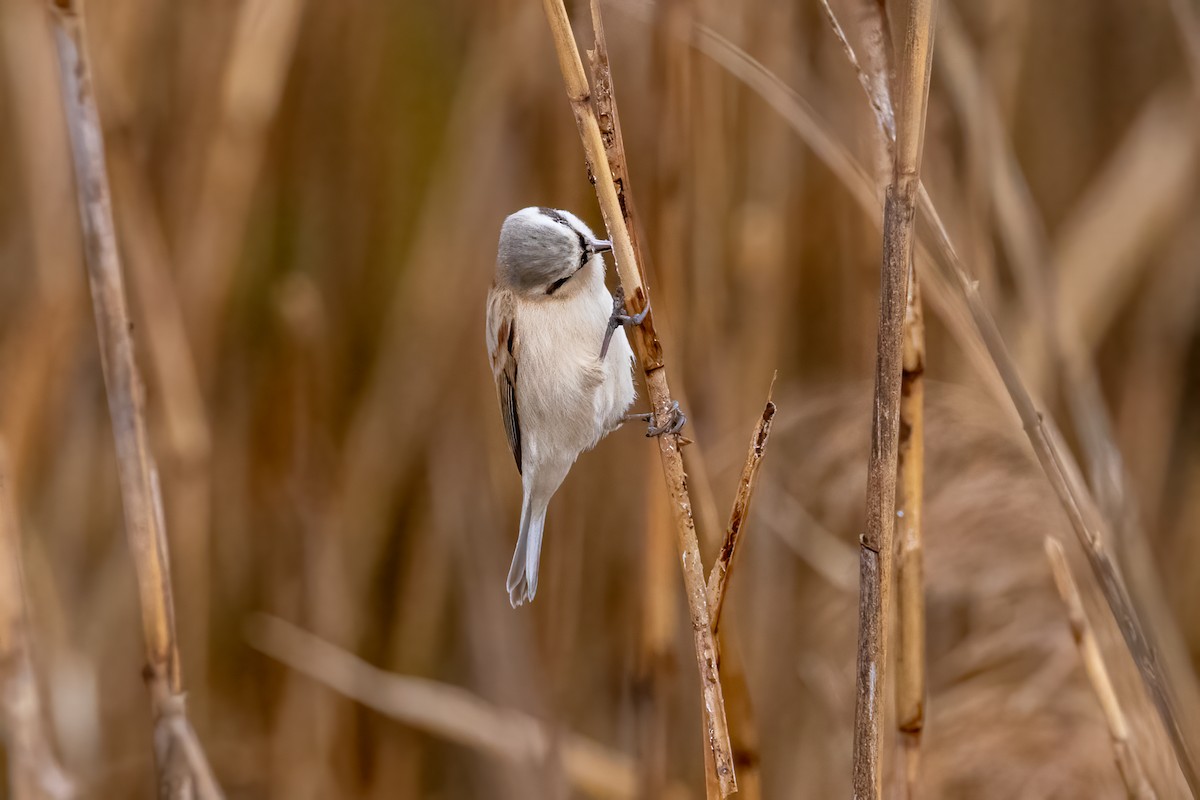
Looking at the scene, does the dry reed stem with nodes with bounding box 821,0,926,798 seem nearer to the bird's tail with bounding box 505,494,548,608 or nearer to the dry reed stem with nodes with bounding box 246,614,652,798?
the bird's tail with bounding box 505,494,548,608

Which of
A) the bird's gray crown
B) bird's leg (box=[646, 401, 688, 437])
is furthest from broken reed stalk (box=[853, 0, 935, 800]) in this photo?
the bird's gray crown

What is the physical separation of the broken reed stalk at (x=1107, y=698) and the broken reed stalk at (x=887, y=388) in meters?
0.22

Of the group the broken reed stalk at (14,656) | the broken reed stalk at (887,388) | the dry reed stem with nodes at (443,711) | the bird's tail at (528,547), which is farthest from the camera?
the dry reed stem with nodes at (443,711)

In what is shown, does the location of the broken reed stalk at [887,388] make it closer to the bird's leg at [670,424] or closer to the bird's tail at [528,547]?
the bird's leg at [670,424]

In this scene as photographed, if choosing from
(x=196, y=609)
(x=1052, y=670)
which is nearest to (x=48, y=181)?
(x=196, y=609)

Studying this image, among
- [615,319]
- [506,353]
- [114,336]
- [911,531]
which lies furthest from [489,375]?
[911,531]

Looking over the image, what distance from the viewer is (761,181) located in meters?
1.53

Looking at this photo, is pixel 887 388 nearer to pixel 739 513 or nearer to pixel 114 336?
pixel 739 513

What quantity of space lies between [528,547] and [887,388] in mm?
536

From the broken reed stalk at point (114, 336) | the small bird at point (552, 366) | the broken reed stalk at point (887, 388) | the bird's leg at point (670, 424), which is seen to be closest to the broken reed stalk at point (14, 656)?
the broken reed stalk at point (114, 336)

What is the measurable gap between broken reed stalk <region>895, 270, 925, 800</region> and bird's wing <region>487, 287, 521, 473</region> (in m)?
0.50

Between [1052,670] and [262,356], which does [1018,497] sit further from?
[262,356]

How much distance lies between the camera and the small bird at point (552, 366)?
3.59 feet

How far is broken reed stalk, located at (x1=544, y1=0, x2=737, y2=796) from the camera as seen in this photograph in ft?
2.31
